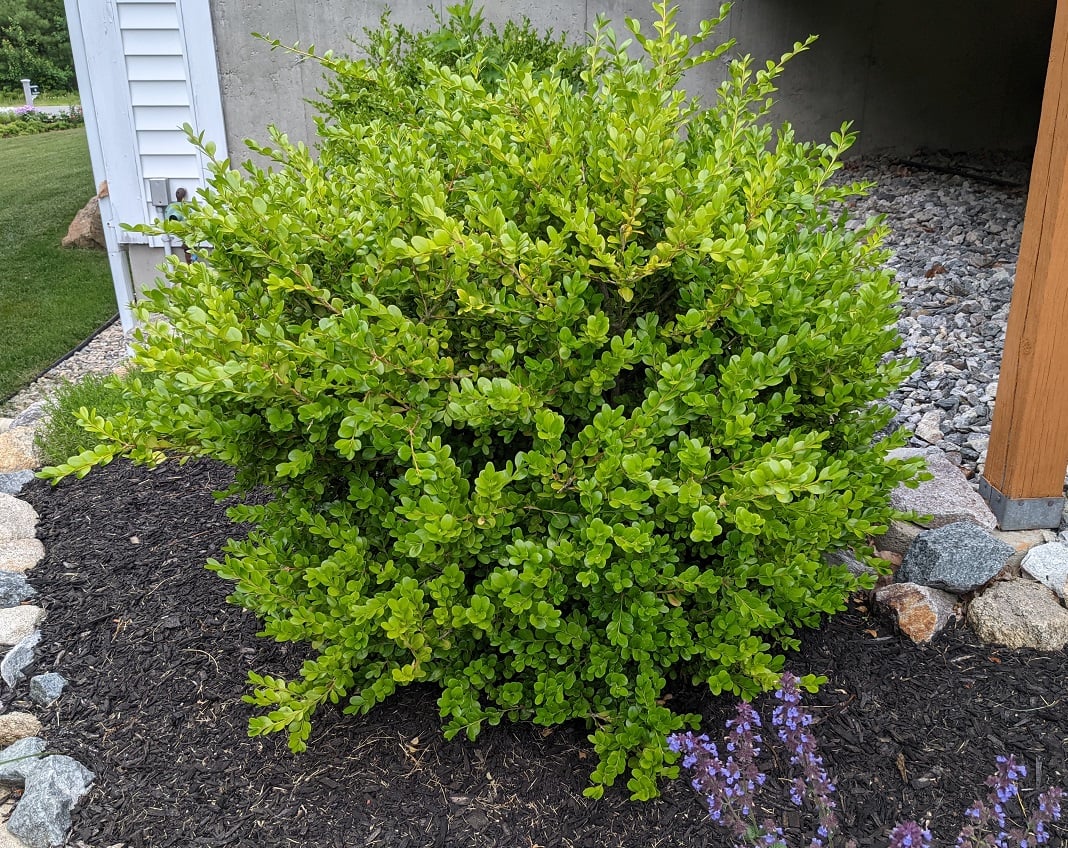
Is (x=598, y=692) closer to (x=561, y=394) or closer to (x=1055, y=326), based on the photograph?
(x=561, y=394)

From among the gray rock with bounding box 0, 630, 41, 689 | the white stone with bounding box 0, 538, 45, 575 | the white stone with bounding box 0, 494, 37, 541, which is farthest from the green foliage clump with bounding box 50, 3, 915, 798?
the white stone with bounding box 0, 494, 37, 541

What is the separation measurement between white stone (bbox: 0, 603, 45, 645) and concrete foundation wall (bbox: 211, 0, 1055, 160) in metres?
3.78

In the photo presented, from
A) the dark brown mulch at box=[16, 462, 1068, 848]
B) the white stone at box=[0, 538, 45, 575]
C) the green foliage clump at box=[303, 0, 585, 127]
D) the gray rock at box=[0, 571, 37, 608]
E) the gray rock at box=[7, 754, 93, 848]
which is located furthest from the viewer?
the green foliage clump at box=[303, 0, 585, 127]

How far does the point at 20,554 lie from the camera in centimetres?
359

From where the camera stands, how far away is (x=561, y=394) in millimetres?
2166

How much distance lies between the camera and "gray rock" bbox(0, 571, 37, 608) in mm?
3318

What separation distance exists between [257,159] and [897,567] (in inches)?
194

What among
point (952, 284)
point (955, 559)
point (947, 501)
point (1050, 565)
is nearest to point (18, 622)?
point (955, 559)

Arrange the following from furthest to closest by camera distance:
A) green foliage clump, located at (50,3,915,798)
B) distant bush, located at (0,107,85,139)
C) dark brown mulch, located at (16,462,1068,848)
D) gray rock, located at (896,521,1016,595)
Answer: distant bush, located at (0,107,85,139), gray rock, located at (896,521,1016,595), dark brown mulch, located at (16,462,1068,848), green foliage clump, located at (50,3,915,798)

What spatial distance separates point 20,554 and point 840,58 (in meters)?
7.02

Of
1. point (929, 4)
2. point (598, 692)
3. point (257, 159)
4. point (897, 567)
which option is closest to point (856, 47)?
point (929, 4)

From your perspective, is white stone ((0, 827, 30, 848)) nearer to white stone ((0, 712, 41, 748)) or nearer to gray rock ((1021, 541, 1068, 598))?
white stone ((0, 712, 41, 748))

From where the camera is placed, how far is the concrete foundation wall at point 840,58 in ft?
19.3

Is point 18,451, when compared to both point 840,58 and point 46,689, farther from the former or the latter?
Answer: point 840,58
